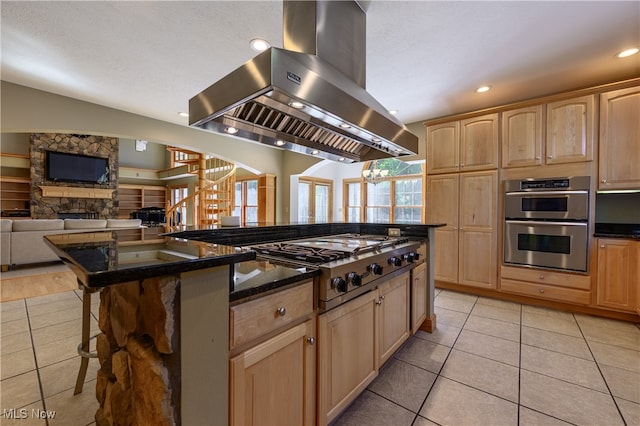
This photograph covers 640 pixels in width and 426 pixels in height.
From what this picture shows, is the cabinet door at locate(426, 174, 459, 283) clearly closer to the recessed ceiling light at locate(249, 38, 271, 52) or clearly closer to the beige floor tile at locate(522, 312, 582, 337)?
the beige floor tile at locate(522, 312, 582, 337)

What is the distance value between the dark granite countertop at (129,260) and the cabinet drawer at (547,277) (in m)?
3.48

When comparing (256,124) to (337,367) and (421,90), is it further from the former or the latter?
(421,90)

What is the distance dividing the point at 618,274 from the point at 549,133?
1594mm

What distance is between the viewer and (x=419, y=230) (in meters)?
2.59

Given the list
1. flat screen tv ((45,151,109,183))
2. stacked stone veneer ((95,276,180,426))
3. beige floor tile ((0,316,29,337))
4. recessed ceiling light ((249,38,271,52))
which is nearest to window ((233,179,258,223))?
flat screen tv ((45,151,109,183))

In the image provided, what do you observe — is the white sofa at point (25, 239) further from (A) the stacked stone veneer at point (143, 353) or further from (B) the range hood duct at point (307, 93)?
(B) the range hood duct at point (307, 93)

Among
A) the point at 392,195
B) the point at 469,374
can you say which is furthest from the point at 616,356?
the point at 392,195

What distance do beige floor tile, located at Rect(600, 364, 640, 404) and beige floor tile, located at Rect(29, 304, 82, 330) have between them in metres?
4.34

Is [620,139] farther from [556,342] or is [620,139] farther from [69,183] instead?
[69,183]

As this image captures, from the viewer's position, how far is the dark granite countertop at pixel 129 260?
0.63 metres

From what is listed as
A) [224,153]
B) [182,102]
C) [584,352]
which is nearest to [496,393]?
[584,352]

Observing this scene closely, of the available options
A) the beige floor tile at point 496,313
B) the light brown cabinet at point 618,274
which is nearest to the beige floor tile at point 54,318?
the beige floor tile at point 496,313

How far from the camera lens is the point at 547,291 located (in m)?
3.04

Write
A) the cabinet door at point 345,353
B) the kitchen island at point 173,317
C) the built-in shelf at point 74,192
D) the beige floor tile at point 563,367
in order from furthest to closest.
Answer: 1. the built-in shelf at point 74,192
2. the beige floor tile at point 563,367
3. the cabinet door at point 345,353
4. the kitchen island at point 173,317
